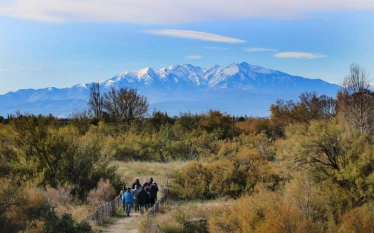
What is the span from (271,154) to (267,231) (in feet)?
69.1

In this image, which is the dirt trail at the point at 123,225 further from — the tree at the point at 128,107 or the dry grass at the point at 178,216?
the tree at the point at 128,107

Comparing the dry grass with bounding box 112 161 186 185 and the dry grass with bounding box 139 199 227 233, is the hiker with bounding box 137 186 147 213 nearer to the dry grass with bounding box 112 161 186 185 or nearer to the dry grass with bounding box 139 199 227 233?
the dry grass with bounding box 139 199 227 233

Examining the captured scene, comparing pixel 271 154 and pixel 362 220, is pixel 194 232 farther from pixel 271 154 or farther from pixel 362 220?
pixel 271 154

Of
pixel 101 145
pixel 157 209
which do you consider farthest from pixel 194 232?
pixel 101 145

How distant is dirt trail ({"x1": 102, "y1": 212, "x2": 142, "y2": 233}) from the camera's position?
1612 centimetres

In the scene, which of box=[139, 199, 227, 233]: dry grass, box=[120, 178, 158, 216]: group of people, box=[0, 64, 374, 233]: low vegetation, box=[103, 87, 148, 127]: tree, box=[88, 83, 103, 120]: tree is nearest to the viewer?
box=[0, 64, 374, 233]: low vegetation

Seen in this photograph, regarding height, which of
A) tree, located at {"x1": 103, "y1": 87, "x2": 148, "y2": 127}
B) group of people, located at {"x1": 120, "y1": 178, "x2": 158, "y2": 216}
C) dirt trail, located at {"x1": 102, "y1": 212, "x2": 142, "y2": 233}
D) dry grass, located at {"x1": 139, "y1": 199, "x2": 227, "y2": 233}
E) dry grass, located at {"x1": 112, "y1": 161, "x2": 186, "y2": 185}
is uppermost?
tree, located at {"x1": 103, "y1": 87, "x2": 148, "y2": 127}

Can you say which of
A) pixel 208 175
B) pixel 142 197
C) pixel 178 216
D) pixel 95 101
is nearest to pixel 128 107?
pixel 95 101

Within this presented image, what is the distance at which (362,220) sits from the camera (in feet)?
41.3

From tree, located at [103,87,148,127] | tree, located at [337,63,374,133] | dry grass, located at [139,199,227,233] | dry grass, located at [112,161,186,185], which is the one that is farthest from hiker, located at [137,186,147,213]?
tree, located at [103,87,148,127]

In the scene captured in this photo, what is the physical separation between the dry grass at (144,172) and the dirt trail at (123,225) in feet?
22.3

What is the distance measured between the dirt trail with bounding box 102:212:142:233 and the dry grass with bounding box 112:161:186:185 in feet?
22.3

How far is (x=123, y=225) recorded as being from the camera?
1711cm

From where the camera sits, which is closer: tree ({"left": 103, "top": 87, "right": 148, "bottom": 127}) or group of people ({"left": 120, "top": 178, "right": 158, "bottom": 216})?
group of people ({"left": 120, "top": 178, "right": 158, "bottom": 216})
